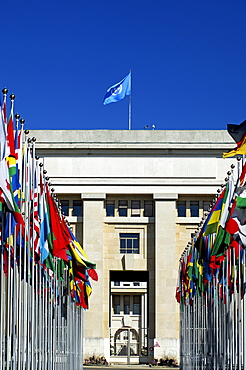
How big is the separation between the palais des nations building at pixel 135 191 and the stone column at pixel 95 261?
8cm

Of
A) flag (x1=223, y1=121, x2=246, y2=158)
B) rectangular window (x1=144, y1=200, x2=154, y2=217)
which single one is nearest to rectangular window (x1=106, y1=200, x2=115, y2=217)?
rectangular window (x1=144, y1=200, x2=154, y2=217)

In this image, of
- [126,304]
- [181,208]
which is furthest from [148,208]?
[126,304]

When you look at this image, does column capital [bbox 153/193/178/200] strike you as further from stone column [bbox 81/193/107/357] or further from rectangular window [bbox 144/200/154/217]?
stone column [bbox 81/193/107/357]

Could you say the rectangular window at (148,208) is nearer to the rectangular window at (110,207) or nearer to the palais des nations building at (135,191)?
the palais des nations building at (135,191)

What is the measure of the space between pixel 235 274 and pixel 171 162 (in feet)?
137

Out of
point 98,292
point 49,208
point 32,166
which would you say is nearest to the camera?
point 32,166

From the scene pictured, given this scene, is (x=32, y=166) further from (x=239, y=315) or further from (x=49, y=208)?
(x=239, y=315)

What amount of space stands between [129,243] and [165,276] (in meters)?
4.30

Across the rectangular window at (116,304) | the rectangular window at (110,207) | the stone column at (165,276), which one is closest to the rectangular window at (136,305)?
the rectangular window at (116,304)

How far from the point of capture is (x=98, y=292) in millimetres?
69562

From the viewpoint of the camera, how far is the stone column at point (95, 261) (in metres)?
69.0

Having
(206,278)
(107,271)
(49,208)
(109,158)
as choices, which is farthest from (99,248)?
(49,208)

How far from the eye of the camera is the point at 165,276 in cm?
6981

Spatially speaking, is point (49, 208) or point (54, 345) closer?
point (49, 208)
